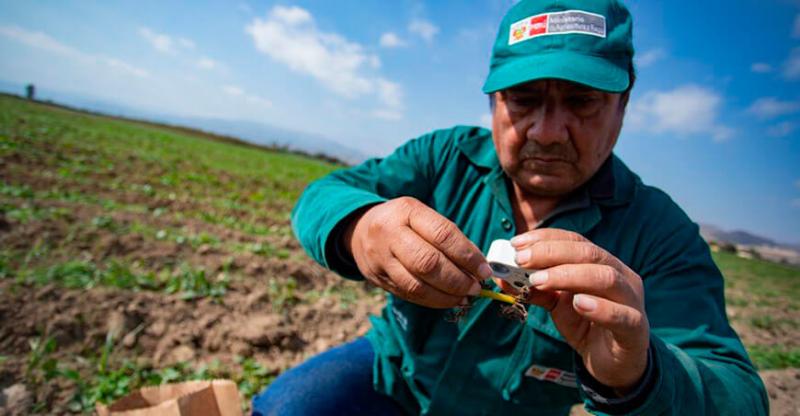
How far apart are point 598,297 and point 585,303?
1.7 inches

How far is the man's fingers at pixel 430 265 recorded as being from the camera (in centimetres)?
106

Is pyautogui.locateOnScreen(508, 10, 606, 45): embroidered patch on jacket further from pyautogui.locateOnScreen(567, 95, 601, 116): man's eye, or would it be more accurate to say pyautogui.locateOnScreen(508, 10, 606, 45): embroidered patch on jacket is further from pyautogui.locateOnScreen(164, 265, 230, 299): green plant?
pyautogui.locateOnScreen(164, 265, 230, 299): green plant

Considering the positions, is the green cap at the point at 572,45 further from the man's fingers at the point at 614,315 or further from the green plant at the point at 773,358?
the green plant at the point at 773,358

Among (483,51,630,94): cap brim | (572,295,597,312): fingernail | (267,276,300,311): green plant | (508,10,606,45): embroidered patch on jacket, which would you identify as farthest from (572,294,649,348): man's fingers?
(267,276,300,311): green plant

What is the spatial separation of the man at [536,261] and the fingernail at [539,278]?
0.03 meters

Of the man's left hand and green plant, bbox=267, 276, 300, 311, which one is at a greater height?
the man's left hand

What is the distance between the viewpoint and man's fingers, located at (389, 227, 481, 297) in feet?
3.47

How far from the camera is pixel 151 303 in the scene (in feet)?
10.5

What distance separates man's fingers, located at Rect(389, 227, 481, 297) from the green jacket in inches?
12.4

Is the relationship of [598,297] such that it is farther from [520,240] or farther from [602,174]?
[602,174]

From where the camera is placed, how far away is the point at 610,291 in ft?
3.11

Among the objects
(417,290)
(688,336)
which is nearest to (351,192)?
(417,290)

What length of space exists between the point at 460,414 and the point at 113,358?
2316mm

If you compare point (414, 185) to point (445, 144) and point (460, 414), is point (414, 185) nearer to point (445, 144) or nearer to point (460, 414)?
point (445, 144)
